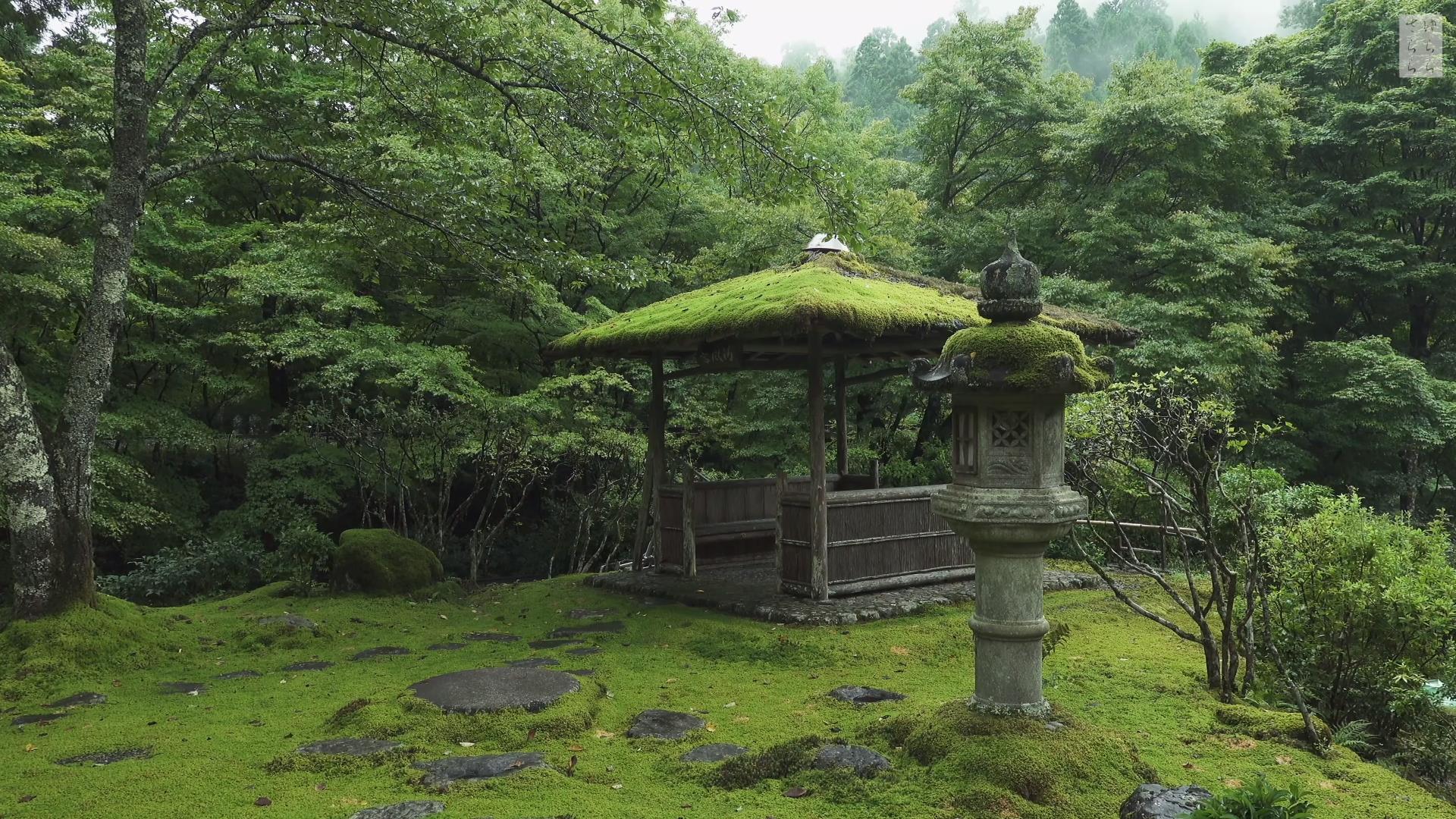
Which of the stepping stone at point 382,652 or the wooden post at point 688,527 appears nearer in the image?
the stepping stone at point 382,652

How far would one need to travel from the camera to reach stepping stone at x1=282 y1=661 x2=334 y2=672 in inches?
266

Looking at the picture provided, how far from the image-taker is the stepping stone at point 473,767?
13.7ft

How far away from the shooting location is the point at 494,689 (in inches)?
224

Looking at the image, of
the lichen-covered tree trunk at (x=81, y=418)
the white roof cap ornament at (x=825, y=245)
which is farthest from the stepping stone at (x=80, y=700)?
the white roof cap ornament at (x=825, y=245)

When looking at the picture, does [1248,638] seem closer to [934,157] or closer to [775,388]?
[775,388]

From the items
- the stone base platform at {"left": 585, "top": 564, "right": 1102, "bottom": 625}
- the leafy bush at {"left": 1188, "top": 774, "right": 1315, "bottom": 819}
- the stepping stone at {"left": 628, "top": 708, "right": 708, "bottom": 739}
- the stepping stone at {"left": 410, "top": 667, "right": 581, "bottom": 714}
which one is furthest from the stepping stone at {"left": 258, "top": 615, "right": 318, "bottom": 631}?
the leafy bush at {"left": 1188, "top": 774, "right": 1315, "bottom": 819}

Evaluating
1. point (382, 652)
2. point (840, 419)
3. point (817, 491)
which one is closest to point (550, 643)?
point (382, 652)

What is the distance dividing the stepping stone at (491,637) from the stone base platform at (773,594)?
185cm

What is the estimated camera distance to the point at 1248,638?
5242 mm

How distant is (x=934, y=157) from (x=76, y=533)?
1698 cm

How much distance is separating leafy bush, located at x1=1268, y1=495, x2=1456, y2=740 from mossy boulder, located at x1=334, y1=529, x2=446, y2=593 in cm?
825

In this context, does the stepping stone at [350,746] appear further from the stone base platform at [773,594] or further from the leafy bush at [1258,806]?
the stone base platform at [773,594]

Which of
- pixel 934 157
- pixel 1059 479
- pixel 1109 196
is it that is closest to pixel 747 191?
pixel 1059 479

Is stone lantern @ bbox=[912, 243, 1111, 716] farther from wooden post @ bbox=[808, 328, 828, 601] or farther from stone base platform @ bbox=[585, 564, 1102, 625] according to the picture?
wooden post @ bbox=[808, 328, 828, 601]
